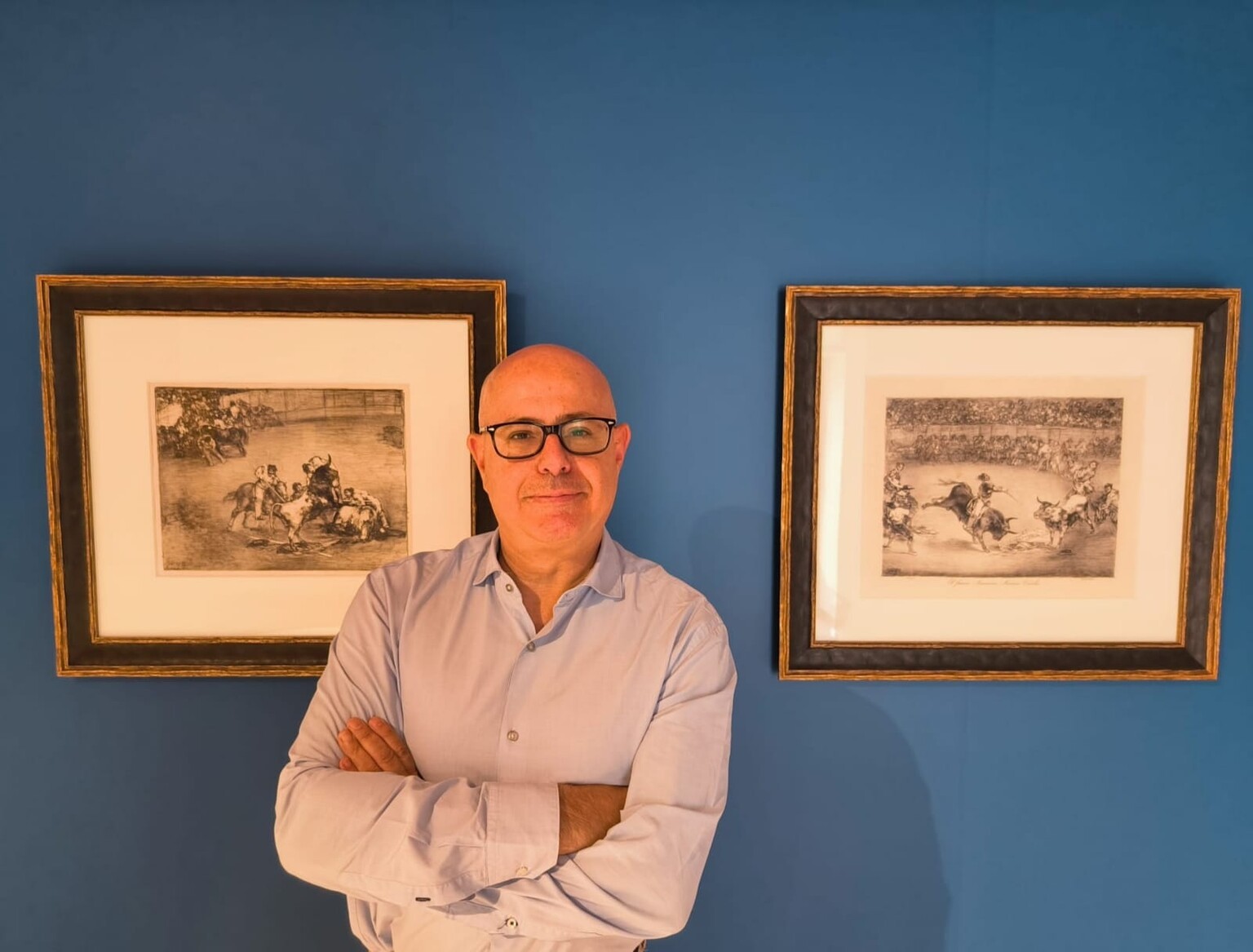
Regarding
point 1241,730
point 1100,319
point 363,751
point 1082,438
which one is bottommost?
point 1241,730

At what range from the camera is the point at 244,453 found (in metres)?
1.64

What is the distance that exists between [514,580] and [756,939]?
1197mm

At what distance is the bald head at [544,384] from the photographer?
128 centimetres

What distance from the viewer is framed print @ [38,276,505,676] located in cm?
159

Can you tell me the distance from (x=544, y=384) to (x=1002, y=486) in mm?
1179

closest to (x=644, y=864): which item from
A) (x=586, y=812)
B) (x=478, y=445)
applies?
(x=586, y=812)

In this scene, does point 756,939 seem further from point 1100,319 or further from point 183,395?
point 183,395

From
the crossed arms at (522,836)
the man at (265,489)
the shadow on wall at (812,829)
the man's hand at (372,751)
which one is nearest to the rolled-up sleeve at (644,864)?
the crossed arms at (522,836)

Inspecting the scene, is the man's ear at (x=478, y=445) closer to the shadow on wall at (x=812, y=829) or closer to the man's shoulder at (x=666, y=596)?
the man's shoulder at (x=666, y=596)

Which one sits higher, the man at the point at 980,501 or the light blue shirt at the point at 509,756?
the man at the point at 980,501

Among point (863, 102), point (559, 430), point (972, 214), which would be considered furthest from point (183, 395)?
point (972, 214)

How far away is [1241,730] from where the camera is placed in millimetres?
1758

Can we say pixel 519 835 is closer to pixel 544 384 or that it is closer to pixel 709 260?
pixel 544 384

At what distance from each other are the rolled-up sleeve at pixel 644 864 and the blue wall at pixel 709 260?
0.53 metres
